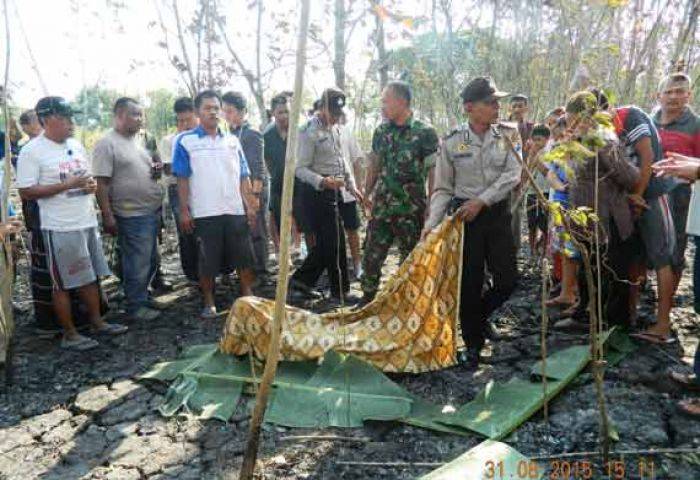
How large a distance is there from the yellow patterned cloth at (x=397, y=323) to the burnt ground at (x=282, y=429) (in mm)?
161

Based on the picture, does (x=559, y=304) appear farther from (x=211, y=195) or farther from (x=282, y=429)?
(x=211, y=195)

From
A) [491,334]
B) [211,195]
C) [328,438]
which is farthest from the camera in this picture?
[211,195]

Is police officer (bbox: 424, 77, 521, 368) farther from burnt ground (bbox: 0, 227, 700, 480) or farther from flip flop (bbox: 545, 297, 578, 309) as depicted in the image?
flip flop (bbox: 545, 297, 578, 309)

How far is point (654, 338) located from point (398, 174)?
6.57 ft

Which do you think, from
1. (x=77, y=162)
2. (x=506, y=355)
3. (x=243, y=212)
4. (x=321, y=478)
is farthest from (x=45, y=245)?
(x=506, y=355)

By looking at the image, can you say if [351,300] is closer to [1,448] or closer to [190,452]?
[190,452]

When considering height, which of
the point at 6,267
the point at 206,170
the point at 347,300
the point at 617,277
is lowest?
the point at 347,300

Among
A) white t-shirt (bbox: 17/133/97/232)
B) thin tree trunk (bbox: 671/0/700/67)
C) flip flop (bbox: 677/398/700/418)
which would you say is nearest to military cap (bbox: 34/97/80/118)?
white t-shirt (bbox: 17/133/97/232)

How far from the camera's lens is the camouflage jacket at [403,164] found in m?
4.09

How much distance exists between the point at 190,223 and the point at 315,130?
1.27m

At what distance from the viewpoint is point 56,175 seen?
12.7ft

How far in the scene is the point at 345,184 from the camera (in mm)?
4715

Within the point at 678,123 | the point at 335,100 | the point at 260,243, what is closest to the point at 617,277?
the point at 678,123

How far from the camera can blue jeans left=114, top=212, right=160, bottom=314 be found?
14.9 feet
